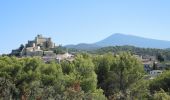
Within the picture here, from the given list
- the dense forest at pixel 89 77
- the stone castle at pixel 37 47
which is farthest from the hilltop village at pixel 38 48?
the dense forest at pixel 89 77

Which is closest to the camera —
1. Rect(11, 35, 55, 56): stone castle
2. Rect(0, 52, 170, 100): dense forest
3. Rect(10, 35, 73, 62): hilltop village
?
Rect(0, 52, 170, 100): dense forest

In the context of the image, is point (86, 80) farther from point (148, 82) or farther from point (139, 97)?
point (148, 82)

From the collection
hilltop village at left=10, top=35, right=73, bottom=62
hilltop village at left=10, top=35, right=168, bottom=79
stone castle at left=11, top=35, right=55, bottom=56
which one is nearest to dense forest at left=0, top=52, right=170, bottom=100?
hilltop village at left=10, top=35, right=168, bottom=79

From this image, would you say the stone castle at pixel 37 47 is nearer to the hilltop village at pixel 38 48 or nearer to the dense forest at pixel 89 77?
the hilltop village at pixel 38 48

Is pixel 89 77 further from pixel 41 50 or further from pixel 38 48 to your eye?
pixel 38 48

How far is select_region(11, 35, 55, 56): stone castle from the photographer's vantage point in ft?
392

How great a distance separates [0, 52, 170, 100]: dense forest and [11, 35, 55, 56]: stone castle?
236 feet

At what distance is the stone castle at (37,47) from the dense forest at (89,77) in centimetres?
7194

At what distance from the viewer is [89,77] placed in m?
39.9

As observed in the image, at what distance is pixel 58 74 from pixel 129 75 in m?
8.41

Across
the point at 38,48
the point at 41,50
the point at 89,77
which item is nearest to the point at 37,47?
the point at 38,48

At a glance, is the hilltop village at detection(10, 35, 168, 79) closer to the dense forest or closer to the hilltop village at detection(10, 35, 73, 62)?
the hilltop village at detection(10, 35, 73, 62)

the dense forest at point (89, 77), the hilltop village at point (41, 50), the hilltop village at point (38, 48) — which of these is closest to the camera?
the dense forest at point (89, 77)

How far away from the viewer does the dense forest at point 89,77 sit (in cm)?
3584
